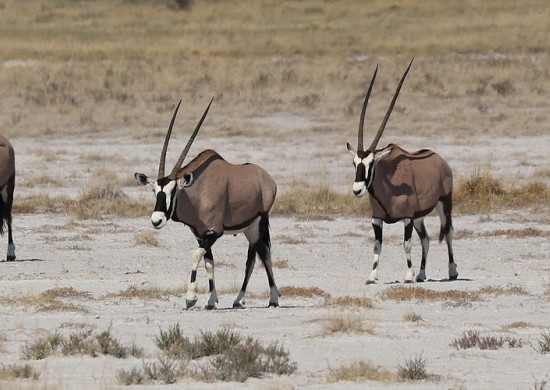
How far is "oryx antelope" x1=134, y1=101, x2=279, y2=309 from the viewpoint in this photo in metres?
13.1

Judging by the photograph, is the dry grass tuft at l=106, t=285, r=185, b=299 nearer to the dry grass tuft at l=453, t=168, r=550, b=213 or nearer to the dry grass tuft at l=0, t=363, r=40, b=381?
the dry grass tuft at l=0, t=363, r=40, b=381

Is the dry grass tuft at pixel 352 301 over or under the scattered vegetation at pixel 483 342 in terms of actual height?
under

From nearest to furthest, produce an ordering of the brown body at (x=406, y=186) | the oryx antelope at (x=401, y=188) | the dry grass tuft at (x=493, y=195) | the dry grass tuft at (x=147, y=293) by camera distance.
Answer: the dry grass tuft at (x=147, y=293) → the oryx antelope at (x=401, y=188) → the brown body at (x=406, y=186) → the dry grass tuft at (x=493, y=195)

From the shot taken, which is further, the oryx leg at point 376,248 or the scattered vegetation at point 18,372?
→ the oryx leg at point 376,248

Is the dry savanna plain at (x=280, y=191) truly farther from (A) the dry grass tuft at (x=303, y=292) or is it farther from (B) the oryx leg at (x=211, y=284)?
(B) the oryx leg at (x=211, y=284)

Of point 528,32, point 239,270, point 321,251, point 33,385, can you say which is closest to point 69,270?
point 239,270

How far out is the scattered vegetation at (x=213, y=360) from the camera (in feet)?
31.5

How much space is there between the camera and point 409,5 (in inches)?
2167

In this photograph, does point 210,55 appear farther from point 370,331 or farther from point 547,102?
point 370,331

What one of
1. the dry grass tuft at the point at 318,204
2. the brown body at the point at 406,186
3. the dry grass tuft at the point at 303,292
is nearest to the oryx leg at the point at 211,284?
the dry grass tuft at the point at 303,292

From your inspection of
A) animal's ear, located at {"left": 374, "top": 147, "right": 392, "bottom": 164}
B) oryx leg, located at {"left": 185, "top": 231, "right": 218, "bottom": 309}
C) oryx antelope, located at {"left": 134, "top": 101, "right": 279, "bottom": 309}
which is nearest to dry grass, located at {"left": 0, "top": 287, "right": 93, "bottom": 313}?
oryx leg, located at {"left": 185, "top": 231, "right": 218, "bottom": 309}

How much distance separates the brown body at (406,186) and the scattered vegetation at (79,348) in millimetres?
5343

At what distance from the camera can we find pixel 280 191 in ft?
80.4

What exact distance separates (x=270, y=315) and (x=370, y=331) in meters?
1.48
